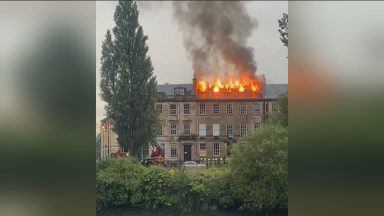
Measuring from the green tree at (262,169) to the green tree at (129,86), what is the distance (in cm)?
71

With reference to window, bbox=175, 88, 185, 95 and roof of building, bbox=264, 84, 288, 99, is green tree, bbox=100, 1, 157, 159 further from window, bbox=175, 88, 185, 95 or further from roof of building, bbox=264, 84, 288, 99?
roof of building, bbox=264, 84, 288, 99

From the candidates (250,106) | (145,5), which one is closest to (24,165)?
(145,5)

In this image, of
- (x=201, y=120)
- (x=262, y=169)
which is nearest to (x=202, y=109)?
(x=201, y=120)

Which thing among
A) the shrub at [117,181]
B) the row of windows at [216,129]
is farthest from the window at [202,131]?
the shrub at [117,181]

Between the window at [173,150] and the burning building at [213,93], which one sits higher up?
the burning building at [213,93]

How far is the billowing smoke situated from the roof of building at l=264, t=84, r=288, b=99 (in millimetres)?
148

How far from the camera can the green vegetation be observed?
3.43 metres

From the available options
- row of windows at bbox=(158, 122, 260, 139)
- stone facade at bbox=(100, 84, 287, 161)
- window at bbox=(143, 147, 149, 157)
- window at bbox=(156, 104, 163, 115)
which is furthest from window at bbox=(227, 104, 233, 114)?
window at bbox=(143, 147, 149, 157)

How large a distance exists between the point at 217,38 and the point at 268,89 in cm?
52

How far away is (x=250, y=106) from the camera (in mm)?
3436

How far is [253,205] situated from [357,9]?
65.1 inches

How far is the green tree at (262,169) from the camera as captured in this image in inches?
134

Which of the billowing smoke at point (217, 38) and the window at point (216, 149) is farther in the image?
the window at point (216, 149)

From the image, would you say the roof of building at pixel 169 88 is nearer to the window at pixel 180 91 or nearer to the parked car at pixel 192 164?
the window at pixel 180 91
